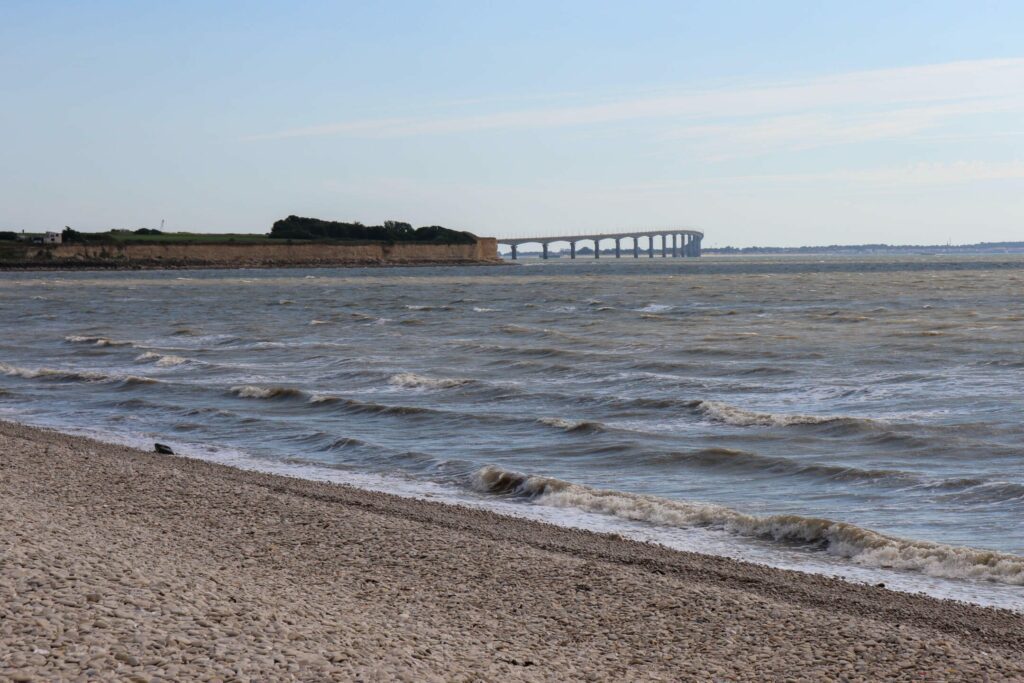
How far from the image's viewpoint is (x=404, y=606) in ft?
27.9

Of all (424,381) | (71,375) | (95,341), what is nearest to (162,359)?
(71,375)

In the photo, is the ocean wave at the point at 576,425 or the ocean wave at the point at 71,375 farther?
the ocean wave at the point at 71,375

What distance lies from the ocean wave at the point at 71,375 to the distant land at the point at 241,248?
12320 centimetres

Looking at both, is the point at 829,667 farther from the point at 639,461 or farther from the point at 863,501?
the point at 639,461

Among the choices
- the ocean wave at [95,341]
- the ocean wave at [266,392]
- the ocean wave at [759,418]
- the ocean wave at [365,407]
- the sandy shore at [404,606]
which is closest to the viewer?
the sandy shore at [404,606]

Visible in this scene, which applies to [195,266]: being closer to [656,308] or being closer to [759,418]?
[656,308]

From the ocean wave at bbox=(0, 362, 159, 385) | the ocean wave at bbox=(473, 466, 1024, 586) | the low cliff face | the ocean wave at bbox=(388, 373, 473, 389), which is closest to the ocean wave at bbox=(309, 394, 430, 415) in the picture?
the ocean wave at bbox=(388, 373, 473, 389)

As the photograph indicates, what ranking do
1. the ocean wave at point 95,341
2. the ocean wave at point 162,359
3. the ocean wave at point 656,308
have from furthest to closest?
the ocean wave at point 656,308 < the ocean wave at point 95,341 < the ocean wave at point 162,359

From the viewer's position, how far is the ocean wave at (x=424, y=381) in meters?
26.0

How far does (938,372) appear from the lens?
89.0ft

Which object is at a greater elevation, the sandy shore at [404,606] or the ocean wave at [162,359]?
the sandy shore at [404,606]

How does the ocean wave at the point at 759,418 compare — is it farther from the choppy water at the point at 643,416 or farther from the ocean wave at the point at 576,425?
the ocean wave at the point at 576,425

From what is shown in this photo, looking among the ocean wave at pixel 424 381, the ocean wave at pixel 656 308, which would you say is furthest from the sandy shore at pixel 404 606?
the ocean wave at pixel 656 308

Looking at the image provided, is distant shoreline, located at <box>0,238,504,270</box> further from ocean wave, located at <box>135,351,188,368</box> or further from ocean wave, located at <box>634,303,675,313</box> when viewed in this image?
ocean wave, located at <box>135,351,188,368</box>
